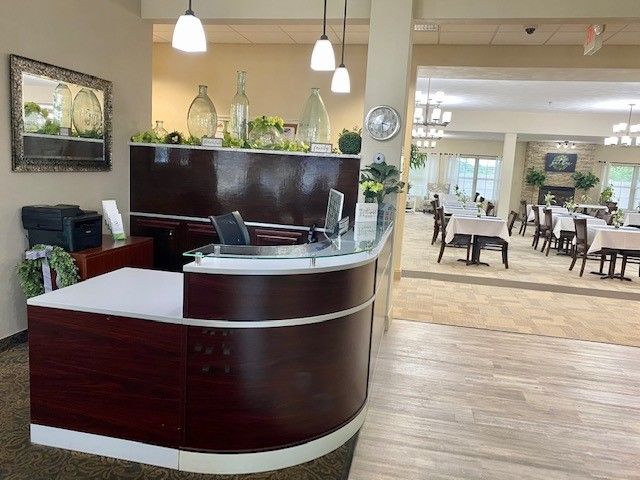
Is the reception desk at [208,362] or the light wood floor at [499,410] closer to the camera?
the reception desk at [208,362]

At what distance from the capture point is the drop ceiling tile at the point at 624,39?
5.69 m

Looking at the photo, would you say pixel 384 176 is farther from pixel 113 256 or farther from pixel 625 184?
pixel 625 184

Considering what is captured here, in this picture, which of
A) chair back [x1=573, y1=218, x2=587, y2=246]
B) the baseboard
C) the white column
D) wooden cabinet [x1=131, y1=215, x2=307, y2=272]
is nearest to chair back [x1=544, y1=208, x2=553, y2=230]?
chair back [x1=573, y1=218, x2=587, y2=246]

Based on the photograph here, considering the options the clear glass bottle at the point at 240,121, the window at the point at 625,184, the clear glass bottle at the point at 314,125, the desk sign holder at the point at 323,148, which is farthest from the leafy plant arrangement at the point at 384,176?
the window at the point at 625,184

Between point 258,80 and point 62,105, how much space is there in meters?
3.33

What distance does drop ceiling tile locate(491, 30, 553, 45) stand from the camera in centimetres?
586

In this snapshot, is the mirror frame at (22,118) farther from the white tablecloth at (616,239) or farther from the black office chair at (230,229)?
the white tablecloth at (616,239)

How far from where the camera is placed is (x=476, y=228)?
815 centimetres

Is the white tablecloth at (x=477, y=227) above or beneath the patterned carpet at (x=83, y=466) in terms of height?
above

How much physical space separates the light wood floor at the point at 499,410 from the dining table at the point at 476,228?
3.54m

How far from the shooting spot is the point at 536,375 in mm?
3906

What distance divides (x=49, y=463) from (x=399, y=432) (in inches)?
74.7

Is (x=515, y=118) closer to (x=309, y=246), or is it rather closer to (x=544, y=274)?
(x=544, y=274)

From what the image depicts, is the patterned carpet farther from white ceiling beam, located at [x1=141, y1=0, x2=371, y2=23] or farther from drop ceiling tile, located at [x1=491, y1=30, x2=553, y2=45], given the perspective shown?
drop ceiling tile, located at [x1=491, y1=30, x2=553, y2=45]
